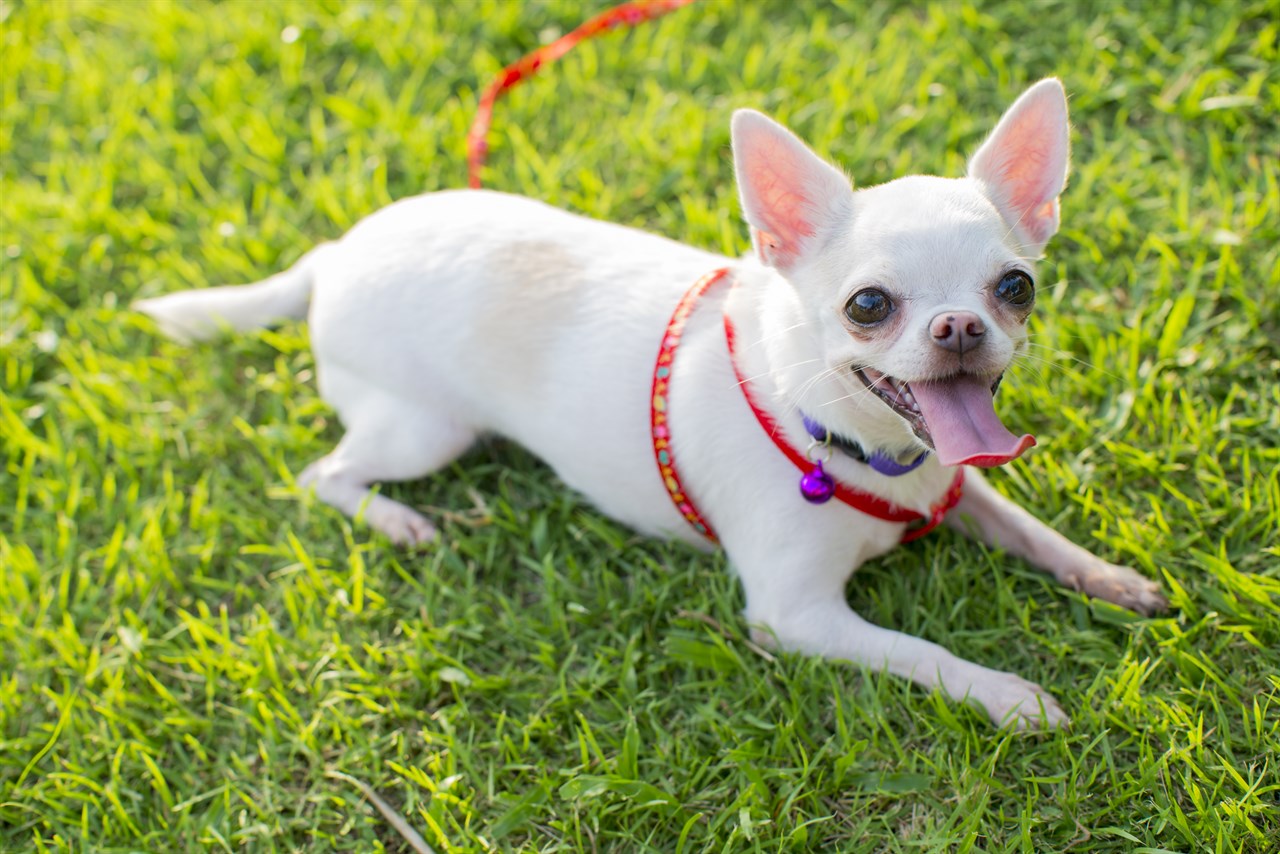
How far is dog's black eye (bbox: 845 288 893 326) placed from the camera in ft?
7.57

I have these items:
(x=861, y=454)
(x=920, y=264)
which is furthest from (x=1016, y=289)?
(x=861, y=454)

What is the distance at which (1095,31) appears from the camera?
13.2 feet

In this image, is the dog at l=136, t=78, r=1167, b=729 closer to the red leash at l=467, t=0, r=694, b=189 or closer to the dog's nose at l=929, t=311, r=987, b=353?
the dog's nose at l=929, t=311, r=987, b=353

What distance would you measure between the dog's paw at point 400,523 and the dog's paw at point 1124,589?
192cm

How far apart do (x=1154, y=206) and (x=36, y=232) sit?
14.0 feet

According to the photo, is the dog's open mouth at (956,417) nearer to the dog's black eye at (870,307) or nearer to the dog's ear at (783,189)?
the dog's black eye at (870,307)

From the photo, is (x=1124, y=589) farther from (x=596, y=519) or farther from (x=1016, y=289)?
(x=596, y=519)

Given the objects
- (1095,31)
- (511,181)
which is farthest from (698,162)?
(1095,31)

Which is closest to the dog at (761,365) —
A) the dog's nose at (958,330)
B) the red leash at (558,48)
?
the dog's nose at (958,330)

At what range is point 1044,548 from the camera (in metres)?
2.89

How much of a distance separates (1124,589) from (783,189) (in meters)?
1.39

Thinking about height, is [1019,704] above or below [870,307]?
below

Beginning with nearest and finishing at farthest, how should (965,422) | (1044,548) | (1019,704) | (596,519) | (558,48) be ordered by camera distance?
(965,422) → (1019,704) → (1044,548) → (596,519) → (558,48)

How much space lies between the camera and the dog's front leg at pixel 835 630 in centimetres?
264
